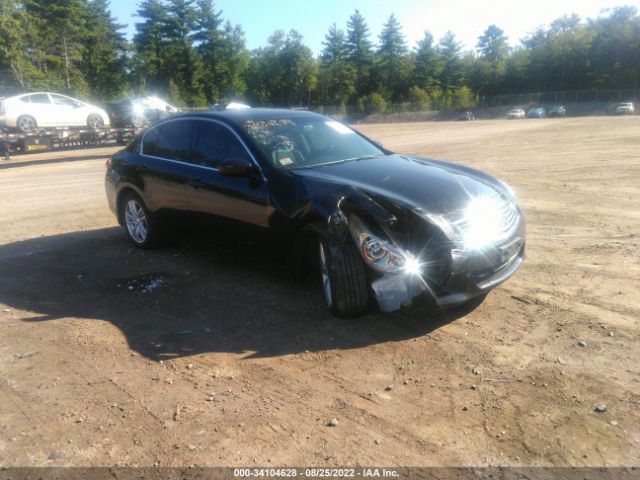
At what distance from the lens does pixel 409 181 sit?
422 cm

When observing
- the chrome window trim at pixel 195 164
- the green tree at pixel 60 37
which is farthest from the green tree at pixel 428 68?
the chrome window trim at pixel 195 164

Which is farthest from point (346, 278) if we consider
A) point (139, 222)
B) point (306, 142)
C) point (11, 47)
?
point (11, 47)

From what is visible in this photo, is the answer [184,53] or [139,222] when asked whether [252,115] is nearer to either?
[139,222]

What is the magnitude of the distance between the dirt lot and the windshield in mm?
1074

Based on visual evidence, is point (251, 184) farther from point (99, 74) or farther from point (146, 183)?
point (99, 74)

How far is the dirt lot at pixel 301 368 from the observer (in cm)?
271

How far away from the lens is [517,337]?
147 inches

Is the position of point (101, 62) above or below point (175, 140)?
above

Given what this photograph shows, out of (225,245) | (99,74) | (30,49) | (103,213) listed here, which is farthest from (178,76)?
(225,245)

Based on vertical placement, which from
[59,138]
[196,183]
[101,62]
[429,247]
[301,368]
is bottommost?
[301,368]

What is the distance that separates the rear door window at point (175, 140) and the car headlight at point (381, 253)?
2.62 m

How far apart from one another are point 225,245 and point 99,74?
66858mm

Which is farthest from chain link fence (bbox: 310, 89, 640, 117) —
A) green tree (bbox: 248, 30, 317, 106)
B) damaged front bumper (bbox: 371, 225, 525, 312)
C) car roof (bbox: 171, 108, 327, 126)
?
damaged front bumper (bbox: 371, 225, 525, 312)

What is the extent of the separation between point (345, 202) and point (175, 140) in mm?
2813
